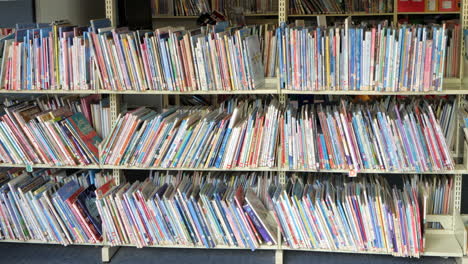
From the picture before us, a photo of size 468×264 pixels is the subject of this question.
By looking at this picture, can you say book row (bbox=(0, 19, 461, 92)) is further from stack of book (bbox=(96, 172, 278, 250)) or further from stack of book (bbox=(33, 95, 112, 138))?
stack of book (bbox=(96, 172, 278, 250))

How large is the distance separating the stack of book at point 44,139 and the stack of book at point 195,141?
15cm

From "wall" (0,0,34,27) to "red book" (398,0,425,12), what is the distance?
11.7 ft

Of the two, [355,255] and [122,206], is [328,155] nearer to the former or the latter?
[355,255]

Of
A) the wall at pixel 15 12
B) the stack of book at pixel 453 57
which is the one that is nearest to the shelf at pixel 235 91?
the stack of book at pixel 453 57

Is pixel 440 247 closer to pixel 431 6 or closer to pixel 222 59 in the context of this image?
pixel 222 59

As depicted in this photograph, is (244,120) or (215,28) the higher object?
(215,28)

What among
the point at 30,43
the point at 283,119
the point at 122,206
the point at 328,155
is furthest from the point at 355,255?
the point at 30,43

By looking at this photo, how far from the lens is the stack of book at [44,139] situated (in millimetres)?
3305

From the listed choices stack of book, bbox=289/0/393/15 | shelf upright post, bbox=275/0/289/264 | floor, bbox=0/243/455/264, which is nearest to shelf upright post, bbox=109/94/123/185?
floor, bbox=0/243/455/264

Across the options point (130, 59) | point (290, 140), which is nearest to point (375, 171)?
point (290, 140)

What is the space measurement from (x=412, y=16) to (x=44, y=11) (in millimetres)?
3791

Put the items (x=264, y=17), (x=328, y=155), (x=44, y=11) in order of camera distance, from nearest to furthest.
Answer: (x=328, y=155) < (x=44, y=11) < (x=264, y=17)

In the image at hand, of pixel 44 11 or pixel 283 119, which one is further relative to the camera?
pixel 44 11

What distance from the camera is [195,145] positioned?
10.7 ft
